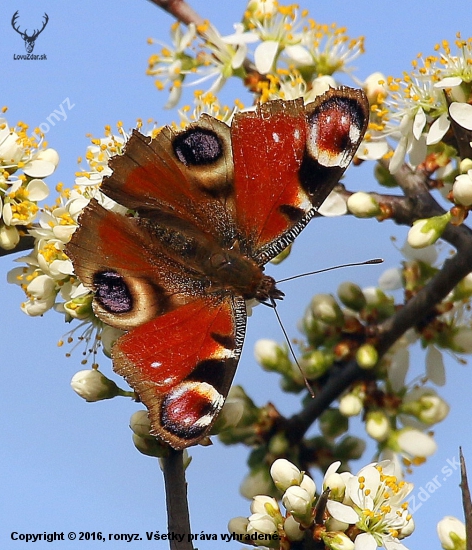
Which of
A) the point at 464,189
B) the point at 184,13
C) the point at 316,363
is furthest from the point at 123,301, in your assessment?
the point at 184,13

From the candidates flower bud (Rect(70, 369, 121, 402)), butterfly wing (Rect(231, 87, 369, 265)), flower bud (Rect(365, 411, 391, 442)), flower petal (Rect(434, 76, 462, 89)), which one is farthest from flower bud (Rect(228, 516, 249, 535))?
flower petal (Rect(434, 76, 462, 89))

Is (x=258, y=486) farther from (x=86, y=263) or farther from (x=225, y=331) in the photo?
(x=86, y=263)

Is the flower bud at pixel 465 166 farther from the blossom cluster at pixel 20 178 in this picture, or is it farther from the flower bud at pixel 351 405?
the blossom cluster at pixel 20 178

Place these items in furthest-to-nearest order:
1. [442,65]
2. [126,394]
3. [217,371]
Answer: [442,65], [126,394], [217,371]

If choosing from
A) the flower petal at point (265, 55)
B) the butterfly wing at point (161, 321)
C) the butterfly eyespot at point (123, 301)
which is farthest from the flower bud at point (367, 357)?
the flower petal at point (265, 55)

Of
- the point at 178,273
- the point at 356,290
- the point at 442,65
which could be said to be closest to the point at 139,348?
the point at 178,273
